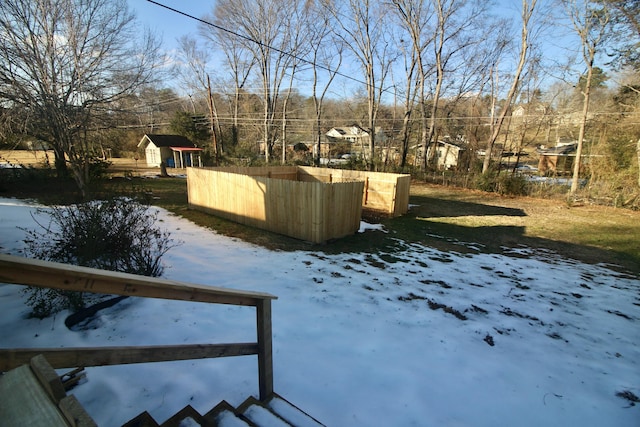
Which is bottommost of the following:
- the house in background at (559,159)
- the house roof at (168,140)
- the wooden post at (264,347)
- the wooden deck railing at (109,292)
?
the wooden post at (264,347)

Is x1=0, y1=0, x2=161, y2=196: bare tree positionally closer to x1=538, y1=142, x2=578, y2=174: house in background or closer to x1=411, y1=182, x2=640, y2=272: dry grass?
x1=411, y1=182, x2=640, y2=272: dry grass

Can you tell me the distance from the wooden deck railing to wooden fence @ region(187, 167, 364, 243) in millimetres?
5128

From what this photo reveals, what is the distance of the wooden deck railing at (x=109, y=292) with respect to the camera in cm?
100

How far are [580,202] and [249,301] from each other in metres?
17.1

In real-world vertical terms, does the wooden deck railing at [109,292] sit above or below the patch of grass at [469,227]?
above

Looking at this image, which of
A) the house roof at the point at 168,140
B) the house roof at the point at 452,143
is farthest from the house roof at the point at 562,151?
the house roof at the point at 168,140

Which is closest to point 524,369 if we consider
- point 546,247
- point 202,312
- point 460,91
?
point 202,312

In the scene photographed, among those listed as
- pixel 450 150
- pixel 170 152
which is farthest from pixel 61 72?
pixel 450 150

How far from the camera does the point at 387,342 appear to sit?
3332 millimetres

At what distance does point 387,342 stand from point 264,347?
1.81 meters

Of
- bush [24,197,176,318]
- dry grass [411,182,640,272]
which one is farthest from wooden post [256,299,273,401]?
dry grass [411,182,640,272]

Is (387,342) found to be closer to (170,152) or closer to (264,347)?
(264,347)

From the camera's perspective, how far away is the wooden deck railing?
100 centimetres

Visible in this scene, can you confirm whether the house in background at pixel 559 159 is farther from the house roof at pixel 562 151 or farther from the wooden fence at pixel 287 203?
the wooden fence at pixel 287 203
